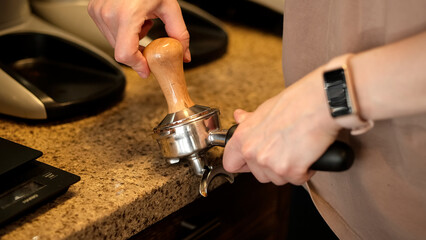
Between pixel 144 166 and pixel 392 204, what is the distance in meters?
0.32

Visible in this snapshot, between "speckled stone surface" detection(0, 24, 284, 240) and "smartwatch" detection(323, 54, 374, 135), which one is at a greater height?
"smartwatch" detection(323, 54, 374, 135)

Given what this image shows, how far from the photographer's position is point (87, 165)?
2.14 ft

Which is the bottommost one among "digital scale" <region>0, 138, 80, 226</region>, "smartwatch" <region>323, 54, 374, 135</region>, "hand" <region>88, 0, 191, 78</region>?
"digital scale" <region>0, 138, 80, 226</region>

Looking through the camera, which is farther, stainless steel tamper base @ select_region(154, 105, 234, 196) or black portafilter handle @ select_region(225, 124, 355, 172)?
stainless steel tamper base @ select_region(154, 105, 234, 196)

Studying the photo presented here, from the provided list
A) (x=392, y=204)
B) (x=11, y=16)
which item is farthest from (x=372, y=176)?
(x=11, y=16)

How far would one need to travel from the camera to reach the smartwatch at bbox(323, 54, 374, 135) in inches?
18.1

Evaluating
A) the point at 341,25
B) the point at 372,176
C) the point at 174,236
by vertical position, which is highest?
the point at 341,25

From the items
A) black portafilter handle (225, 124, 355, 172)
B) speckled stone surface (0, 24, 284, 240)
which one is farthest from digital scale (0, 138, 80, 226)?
black portafilter handle (225, 124, 355, 172)

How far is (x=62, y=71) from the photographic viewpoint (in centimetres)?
91

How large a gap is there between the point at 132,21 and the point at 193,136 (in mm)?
171

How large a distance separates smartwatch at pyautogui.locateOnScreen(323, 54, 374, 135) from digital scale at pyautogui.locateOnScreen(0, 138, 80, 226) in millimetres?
310

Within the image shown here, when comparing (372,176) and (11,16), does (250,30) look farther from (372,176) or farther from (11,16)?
(372,176)

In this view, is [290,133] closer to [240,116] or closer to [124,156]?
[240,116]

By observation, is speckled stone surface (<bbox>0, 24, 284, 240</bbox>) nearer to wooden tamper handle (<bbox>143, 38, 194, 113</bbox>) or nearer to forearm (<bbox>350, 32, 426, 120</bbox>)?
wooden tamper handle (<bbox>143, 38, 194, 113</bbox>)
